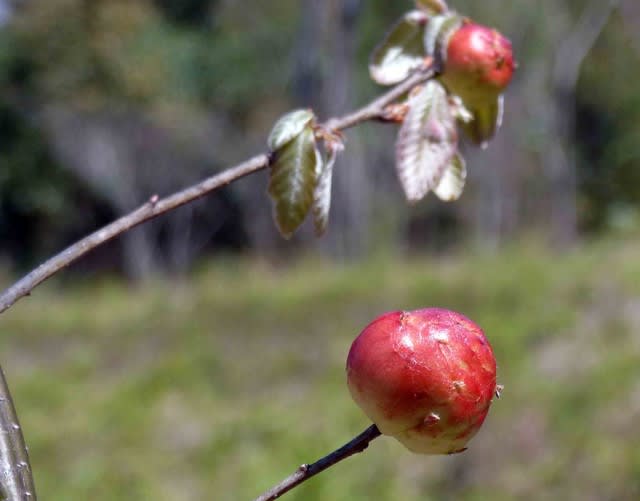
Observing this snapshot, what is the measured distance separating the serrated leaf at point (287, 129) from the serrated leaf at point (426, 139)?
1.9 inches

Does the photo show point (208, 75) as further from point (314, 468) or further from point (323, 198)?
point (314, 468)

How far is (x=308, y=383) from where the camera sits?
10.2 feet

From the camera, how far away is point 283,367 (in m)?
3.24

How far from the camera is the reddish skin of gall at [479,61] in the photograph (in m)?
0.43

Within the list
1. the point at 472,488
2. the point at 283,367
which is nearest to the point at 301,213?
the point at 472,488

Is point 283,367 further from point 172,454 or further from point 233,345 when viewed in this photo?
point 172,454

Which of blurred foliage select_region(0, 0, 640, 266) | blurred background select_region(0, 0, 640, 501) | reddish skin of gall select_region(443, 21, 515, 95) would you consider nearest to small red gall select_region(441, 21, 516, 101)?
reddish skin of gall select_region(443, 21, 515, 95)

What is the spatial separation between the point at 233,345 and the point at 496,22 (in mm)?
5526

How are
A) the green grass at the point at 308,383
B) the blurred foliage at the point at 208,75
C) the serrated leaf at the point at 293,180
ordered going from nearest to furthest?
the serrated leaf at the point at 293,180 < the green grass at the point at 308,383 < the blurred foliage at the point at 208,75

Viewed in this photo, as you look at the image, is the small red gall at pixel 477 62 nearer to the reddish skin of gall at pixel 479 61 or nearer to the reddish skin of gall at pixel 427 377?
the reddish skin of gall at pixel 479 61

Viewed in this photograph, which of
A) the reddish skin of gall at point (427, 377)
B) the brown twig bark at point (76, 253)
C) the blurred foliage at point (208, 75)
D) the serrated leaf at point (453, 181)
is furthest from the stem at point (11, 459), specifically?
the blurred foliage at point (208, 75)

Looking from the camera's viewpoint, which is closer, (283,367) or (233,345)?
(283,367)

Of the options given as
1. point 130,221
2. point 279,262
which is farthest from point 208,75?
point 130,221

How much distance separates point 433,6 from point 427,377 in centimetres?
26
